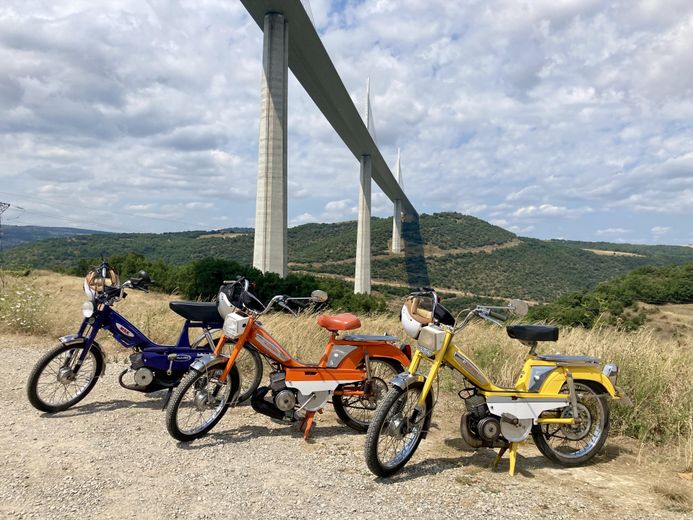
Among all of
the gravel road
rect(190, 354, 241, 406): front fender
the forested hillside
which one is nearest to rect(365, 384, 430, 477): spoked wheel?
the gravel road

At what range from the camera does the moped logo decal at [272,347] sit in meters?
3.66

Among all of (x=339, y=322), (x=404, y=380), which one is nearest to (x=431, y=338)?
(x=404, y=380)

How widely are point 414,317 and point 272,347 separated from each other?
1259 mm

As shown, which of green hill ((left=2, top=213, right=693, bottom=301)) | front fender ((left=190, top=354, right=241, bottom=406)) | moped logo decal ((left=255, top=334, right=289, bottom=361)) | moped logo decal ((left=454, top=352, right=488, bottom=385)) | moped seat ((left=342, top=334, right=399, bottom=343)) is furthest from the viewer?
green hill ((left=2, top=213, right=693, bottom=301))

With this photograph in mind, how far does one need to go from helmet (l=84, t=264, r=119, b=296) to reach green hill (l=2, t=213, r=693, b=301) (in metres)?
41.9

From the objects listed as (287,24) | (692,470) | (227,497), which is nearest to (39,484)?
(227,497)

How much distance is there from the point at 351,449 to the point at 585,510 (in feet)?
5.22

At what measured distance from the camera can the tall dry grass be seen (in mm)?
3871

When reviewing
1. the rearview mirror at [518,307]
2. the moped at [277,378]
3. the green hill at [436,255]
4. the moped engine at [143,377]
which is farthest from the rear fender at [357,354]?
the green hill at [436,255]

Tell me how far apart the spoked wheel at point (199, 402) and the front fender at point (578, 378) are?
239cm

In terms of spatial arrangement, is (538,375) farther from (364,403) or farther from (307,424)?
(307,424)

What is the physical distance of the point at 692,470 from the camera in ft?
10.5

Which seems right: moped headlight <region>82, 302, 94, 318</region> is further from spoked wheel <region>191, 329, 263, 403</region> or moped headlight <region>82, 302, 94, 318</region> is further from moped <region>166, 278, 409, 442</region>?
moped <region>166, 278, 409, 442</region>

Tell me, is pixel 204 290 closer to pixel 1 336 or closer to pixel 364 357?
pixel 1 336
